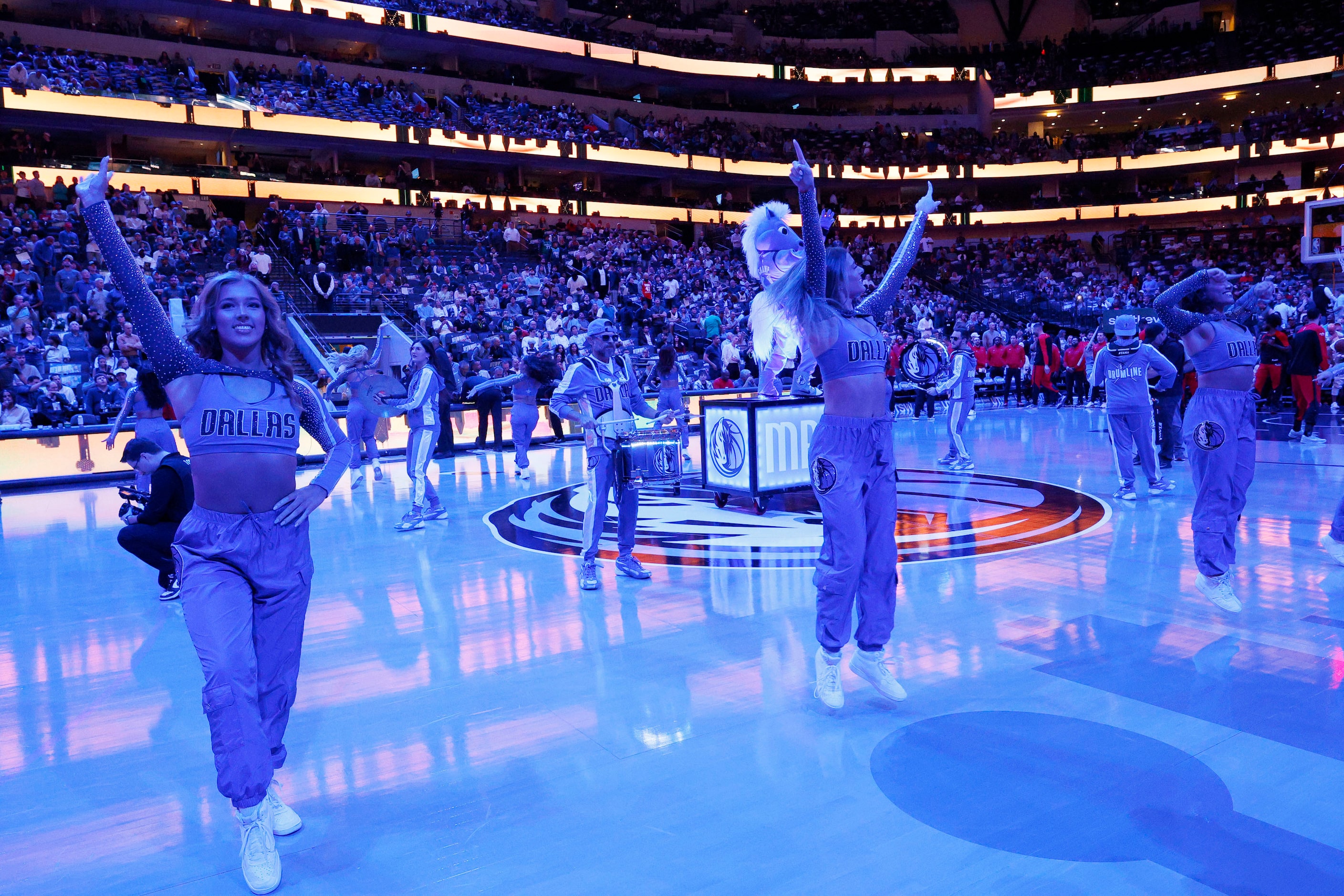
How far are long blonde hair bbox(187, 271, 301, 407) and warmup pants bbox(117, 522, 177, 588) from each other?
141 inches

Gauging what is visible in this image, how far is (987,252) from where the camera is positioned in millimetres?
40344

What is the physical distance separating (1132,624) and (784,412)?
428cm

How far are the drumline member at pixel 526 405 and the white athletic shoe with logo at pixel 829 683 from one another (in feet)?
27.6

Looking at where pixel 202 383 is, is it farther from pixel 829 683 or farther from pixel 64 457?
pixel 64 457

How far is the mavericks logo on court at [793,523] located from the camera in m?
7.00

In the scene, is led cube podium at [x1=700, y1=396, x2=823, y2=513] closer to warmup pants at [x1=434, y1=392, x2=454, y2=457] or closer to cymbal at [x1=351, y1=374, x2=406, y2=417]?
cymbal at [x1=351, y1=374, x2=406, y2=417]

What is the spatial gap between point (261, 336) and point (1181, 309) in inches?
186

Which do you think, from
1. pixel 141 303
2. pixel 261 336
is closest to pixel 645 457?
pixel 261 336

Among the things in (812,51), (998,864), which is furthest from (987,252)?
(998,864)

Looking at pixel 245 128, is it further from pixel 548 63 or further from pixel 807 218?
pixel 807 218

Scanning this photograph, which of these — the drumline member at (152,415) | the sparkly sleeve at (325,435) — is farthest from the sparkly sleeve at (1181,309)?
the drumline member at (152,415)

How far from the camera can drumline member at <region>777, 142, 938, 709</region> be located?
3.72 m

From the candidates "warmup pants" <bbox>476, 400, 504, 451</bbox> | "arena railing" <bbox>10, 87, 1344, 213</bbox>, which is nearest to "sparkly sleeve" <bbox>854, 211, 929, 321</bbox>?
"warmup pants" <bbox>476, 400, 504, 451</bbox>

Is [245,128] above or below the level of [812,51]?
below
